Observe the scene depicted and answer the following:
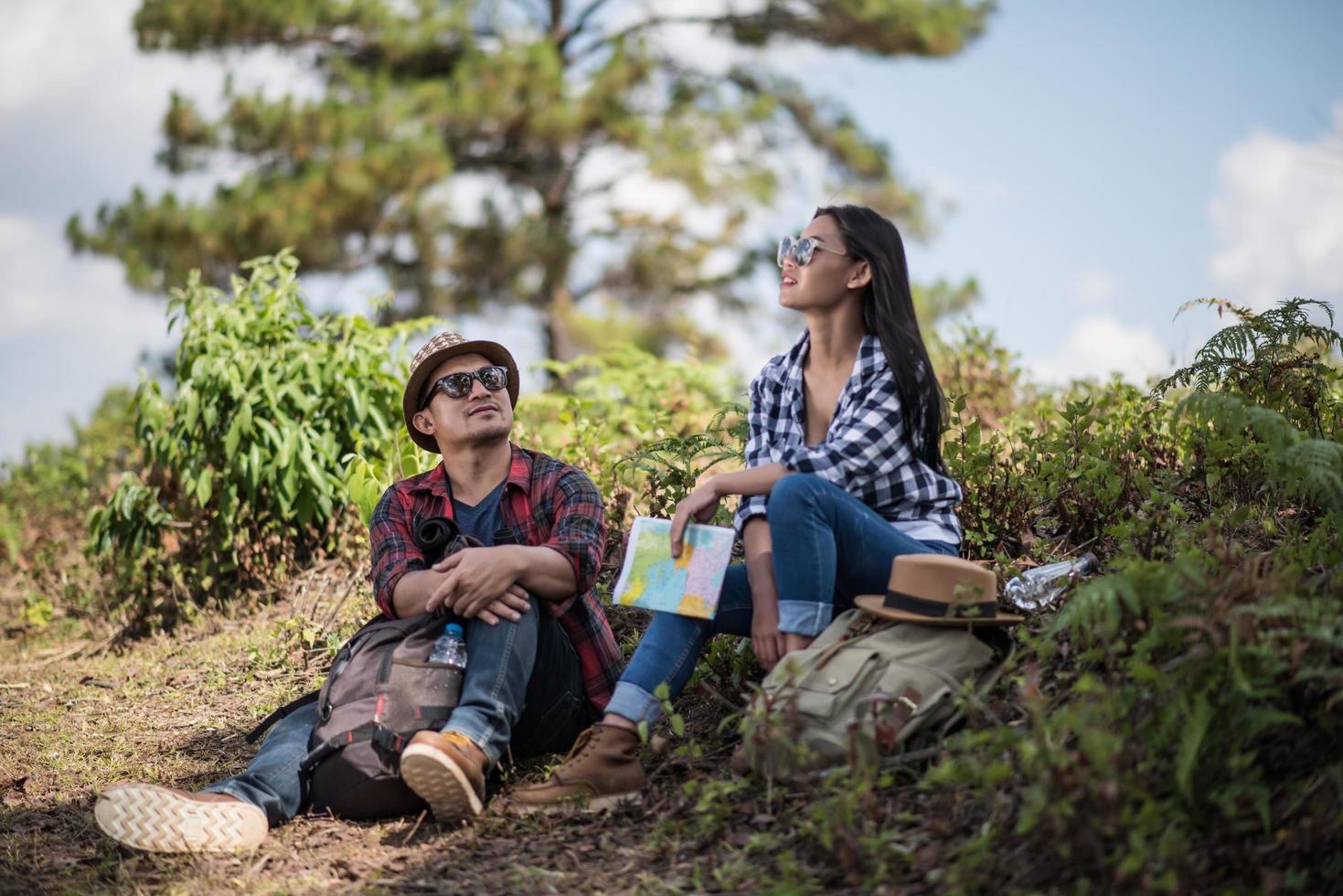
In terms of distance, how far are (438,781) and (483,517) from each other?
104 cm

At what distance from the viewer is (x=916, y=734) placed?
340 centimetres

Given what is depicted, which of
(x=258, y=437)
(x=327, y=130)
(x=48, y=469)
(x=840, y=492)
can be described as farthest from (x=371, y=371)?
(x=327, y=130)

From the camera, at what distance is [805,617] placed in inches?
139

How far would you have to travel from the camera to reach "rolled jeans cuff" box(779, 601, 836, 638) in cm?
352

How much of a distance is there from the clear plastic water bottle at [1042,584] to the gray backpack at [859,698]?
0.39 m

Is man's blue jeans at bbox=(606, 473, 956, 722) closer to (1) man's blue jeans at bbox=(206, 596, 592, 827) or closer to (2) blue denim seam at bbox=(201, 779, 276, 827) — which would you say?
(1) man's blue jeans at bbox=(206, 596, 592, 827)

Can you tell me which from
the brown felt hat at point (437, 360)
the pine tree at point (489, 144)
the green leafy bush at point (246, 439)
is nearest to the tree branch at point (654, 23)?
the pine tree at point (489, 144)

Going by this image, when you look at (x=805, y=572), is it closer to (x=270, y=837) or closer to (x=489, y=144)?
(x=270, y=837)

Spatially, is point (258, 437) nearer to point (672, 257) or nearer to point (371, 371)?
point (371, 371)

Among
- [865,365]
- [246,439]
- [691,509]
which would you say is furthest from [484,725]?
[246,439]

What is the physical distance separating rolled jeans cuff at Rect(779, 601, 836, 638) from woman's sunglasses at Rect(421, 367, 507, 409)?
4.47ft

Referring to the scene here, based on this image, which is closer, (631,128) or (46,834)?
(46,834)

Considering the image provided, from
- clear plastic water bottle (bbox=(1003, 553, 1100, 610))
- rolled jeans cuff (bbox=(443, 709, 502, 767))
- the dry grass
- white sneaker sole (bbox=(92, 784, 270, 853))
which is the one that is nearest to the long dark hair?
clear plastic water bottle (bbox=(1003, 553, 1100, 610))

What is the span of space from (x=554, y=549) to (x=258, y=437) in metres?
3.45
